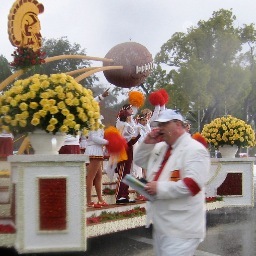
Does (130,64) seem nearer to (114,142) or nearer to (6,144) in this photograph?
(6,144)

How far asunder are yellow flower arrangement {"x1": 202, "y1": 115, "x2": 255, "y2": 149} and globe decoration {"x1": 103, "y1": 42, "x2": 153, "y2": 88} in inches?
167

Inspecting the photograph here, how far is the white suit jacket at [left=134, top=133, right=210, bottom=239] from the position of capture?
411 cm

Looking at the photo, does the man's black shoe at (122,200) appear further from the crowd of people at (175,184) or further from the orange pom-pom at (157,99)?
the crowd of people at (175,184)

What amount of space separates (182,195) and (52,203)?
8.37ft

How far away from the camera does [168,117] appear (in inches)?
170

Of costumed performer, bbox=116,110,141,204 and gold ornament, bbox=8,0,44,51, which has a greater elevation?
gold ornament, bbox=8,0,44,51

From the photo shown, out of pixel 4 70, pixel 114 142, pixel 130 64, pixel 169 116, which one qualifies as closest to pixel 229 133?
A: pixel 130 64

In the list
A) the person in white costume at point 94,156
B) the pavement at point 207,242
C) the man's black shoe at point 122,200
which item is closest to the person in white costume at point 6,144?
the person in white costume at point 94,156

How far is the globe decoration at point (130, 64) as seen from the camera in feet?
48.9

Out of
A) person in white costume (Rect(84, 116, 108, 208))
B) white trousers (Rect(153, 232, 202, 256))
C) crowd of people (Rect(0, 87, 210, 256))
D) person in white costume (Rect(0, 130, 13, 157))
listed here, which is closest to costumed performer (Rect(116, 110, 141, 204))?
person in white costume (Rect(84, 116, 108, 208))

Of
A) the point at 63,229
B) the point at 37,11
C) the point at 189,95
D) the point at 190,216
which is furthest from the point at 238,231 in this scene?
the point at 189,95

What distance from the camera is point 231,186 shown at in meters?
10.8

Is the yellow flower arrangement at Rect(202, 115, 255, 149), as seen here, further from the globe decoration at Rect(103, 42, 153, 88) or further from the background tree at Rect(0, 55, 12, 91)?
the background tree at Rect(0, 55, 12, 91)

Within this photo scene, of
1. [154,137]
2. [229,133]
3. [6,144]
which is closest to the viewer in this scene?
[154,137]
